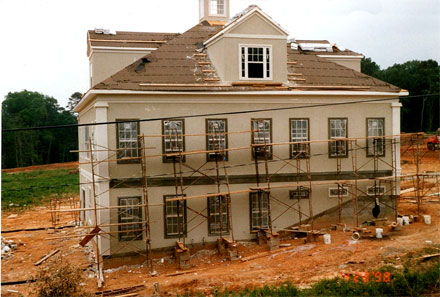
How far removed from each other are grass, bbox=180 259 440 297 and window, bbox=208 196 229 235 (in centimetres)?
636

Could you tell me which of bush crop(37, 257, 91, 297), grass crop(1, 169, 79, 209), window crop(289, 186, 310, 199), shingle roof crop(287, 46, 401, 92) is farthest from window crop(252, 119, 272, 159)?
grass crop(1, 169, 79, 209)

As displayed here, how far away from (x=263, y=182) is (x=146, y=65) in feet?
25.3

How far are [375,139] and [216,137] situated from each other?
8.20m

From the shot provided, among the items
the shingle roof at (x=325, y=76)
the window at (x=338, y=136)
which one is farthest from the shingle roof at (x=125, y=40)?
the window at (x=338, y=136)

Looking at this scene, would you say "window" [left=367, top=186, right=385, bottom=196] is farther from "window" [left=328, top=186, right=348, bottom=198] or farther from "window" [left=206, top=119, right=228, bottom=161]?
"window" [left=206, top=119, right=228, bottom=161]

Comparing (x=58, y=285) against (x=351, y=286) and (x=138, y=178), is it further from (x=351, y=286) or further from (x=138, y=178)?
(x=351, y=286)

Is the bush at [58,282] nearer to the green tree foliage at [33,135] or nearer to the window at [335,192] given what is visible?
the window at [335,192]

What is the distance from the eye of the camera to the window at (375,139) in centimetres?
2450

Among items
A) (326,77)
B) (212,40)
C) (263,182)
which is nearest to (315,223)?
(263,182)

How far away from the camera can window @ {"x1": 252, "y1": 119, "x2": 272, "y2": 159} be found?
75.2 ft

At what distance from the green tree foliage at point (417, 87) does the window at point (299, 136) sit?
137 feet

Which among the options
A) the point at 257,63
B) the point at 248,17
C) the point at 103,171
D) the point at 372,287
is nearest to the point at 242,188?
the point at 257,63

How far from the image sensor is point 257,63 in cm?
2331

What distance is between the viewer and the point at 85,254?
23359 millimetres
